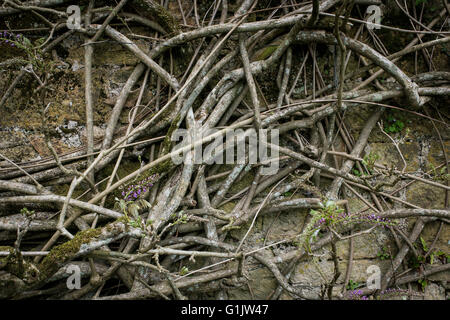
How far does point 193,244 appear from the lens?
2.07 metres

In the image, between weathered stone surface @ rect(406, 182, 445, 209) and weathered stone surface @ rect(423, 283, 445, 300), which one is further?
weathered stone surface @ rect(406, 182, 445, 209)

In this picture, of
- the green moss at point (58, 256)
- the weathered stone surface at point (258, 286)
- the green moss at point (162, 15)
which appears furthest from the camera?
the green moss at point (162, 15)

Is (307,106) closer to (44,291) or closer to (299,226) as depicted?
(299,226)

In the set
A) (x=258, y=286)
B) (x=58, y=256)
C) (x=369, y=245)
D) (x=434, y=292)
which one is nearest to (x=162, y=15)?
(x=58, y=256)

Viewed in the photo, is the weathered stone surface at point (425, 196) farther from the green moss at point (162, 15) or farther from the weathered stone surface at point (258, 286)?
the green moss at point (162, 15)

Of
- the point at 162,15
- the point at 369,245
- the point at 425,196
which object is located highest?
the point at 162,15

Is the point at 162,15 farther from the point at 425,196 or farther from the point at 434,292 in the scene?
the point at 434,292

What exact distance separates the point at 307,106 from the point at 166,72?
1052 mm

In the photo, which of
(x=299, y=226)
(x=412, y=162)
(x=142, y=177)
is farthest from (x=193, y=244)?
(x=412, y=162)

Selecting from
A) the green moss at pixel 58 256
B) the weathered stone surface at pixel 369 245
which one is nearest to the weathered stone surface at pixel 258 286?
the weathered stone surface at pixel 369 245

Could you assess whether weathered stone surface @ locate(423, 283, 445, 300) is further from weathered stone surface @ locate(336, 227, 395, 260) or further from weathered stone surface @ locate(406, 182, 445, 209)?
weathered stone surface @ locate(406, 182, 445, 209)

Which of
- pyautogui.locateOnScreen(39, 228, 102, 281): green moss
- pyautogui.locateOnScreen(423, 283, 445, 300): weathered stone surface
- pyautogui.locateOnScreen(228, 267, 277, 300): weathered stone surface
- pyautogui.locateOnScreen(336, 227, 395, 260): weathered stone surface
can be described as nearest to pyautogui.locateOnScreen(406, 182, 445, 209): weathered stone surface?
pyautogui.locateOnScreen(336, 227, 395, 260): weathered stone surface

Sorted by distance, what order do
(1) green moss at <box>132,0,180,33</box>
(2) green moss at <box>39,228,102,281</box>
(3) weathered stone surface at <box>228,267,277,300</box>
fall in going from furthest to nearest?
(1) green moss at <box>132,0,180,33</box> → (3) weathered stone surface at <box>228,267,277,300</box> → (2) green moss at <box>39,228,102,281</box>

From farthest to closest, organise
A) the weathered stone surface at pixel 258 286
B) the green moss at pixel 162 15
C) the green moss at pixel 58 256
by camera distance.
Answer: the green moss at pixel 162 15 → the weathered stone surface at pixel 258 286 → the green moss at pixel 58 256
